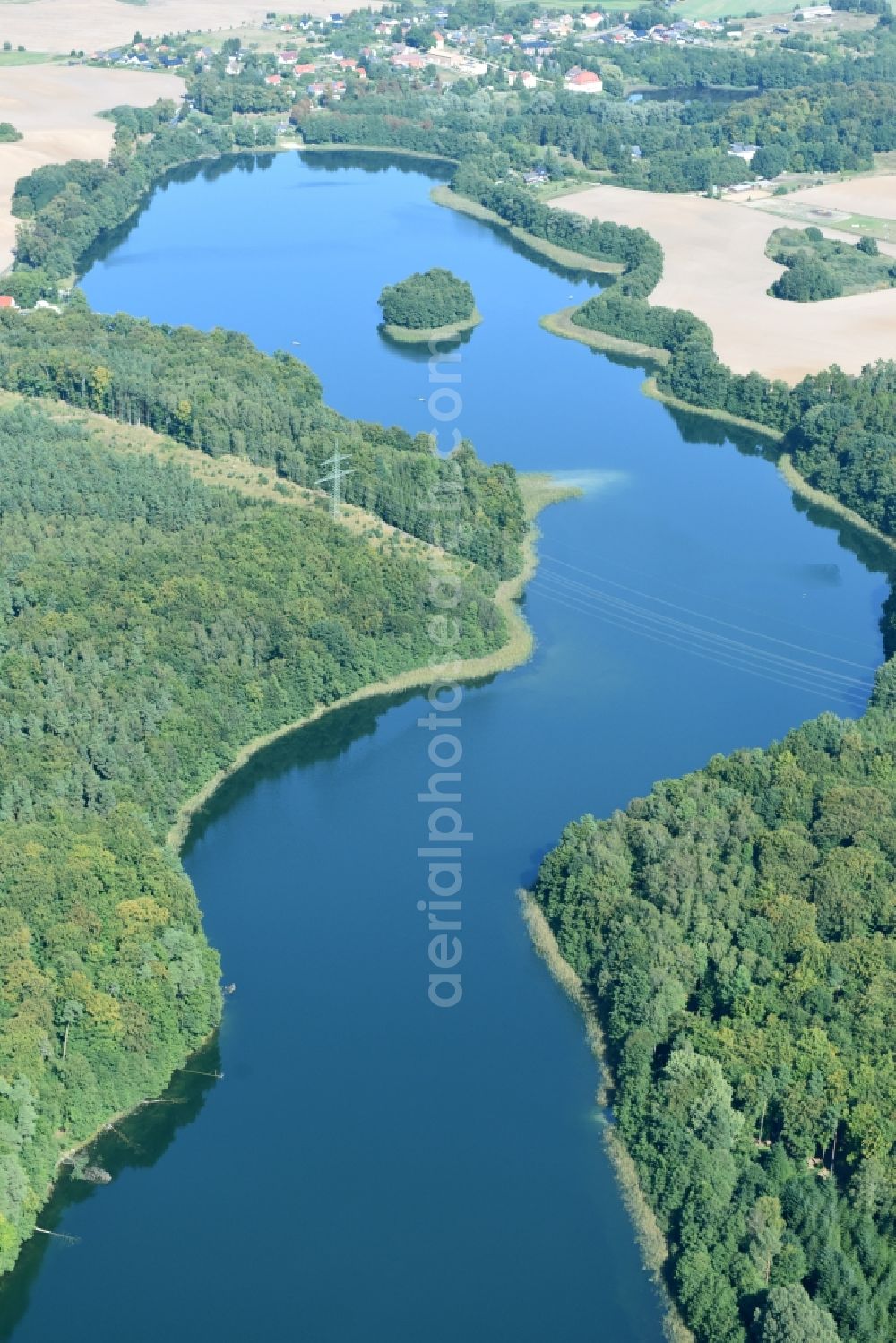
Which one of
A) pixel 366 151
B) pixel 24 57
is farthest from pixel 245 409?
pixel 24 57

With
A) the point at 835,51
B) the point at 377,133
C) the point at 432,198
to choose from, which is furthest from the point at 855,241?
the point at 835,51

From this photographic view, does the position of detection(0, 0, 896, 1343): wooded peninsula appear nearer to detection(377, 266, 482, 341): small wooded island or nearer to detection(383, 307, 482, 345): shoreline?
detection(377, 266, 482, 341): small wooded island

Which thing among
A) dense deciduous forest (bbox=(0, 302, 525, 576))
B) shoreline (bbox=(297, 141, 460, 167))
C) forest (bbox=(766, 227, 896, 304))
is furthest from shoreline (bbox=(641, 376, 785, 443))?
shoreline (bbox=(297, 141, 460, 167))

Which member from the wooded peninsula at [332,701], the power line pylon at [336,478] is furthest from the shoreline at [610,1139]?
the power line pylon at [336,478]

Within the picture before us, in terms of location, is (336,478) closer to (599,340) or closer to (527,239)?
(599,340)

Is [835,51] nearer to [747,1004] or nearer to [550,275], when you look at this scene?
[550,275]

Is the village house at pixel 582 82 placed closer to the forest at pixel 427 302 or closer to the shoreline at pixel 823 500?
the forest at pixel 427 302
